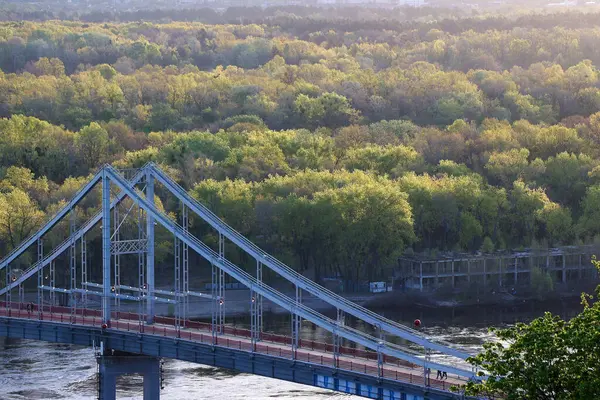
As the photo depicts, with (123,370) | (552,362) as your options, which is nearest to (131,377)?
(123,370)

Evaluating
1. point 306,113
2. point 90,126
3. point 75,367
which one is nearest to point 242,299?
point 75,367

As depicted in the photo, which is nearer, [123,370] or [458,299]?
[123,370]

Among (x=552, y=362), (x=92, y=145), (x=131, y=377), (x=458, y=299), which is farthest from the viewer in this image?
(x=92, y=145)

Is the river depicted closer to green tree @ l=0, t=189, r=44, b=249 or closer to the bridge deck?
the bridge deck

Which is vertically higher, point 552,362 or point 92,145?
point 92,145

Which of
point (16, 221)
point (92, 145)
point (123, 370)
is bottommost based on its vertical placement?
point (123, 370)

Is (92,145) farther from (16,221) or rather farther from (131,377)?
(131,377)

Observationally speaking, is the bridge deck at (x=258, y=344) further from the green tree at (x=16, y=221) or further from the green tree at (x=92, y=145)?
the green tree at (x=92, y=145)
